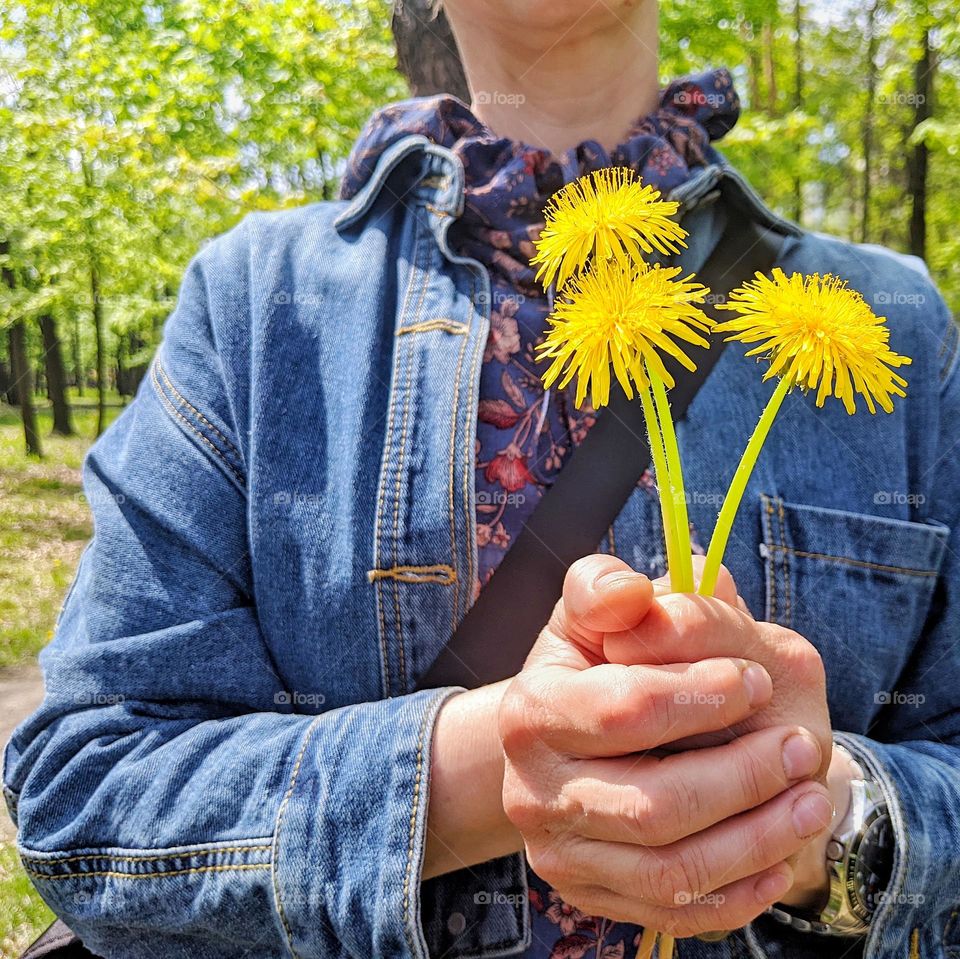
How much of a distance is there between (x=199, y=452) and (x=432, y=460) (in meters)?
0.45

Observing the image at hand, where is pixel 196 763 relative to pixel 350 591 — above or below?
below

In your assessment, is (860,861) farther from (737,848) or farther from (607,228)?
(607,228)

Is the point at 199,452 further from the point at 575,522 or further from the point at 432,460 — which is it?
the point at 575,522

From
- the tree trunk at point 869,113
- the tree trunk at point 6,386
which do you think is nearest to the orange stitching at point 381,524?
the tree trunk at point 869,113

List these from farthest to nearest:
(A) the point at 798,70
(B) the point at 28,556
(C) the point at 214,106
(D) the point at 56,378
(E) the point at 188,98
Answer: (D) the point at 56,378, (A) the point at 798,70, (B) the point at 28,556, (C) the point at 214,106, (E) the point at 188,98

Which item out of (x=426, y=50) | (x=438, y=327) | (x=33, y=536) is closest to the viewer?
(x=438, y=327)

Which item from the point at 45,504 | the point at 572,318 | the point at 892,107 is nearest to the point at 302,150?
the point at 45,504

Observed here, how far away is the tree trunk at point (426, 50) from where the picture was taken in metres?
3.67

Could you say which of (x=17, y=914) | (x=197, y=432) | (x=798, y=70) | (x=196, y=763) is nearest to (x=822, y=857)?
(x=196, y=763)

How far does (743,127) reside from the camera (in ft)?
22.2

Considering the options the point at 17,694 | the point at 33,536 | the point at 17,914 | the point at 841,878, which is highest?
the point at 841,878

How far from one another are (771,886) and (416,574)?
77cm

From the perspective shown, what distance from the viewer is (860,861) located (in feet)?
4.25

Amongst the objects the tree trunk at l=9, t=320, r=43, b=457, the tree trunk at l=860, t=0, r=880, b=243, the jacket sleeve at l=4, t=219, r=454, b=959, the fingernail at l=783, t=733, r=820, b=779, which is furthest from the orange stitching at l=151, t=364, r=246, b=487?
the tree trunk at l=9, t=320, r=43, b=457
